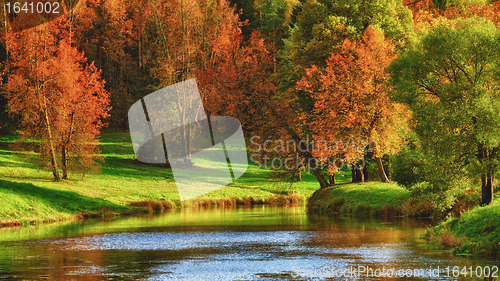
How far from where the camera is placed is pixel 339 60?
4694 cm

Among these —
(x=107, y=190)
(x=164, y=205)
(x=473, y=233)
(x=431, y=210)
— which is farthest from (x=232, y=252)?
(x=107, y=190)

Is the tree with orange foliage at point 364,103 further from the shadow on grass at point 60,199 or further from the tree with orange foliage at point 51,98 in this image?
the tree with orange foliage at point 51,98

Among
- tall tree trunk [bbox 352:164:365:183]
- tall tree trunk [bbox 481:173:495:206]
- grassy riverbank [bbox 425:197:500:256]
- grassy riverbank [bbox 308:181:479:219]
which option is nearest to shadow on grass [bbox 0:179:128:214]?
grassy riverbank [bbox 308:181:479:219]

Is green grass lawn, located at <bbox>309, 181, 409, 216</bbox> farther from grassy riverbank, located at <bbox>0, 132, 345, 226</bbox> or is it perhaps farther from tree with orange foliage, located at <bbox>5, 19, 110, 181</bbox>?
tree with orange foliage, located at <bbox>5, 19, 110, 181</bbox>

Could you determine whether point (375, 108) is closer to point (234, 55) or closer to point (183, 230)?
point (183, 230)

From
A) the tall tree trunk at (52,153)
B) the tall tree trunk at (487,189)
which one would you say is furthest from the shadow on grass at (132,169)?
the tall tree trunk at (487,189)

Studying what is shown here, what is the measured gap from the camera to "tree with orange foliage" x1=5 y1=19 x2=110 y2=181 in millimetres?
52719

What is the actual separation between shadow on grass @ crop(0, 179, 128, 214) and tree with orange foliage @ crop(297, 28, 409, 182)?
18066 millimetres

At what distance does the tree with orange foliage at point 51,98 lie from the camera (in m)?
52.7

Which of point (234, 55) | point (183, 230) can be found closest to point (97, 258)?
point (183, 230)

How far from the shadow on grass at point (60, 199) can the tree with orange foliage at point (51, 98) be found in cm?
823

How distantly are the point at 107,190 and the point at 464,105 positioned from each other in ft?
119

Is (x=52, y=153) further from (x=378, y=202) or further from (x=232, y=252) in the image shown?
(x=232, y=252)

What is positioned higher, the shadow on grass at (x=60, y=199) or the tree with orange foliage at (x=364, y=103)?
the tree with orange foliage at (x=364, y=103)
